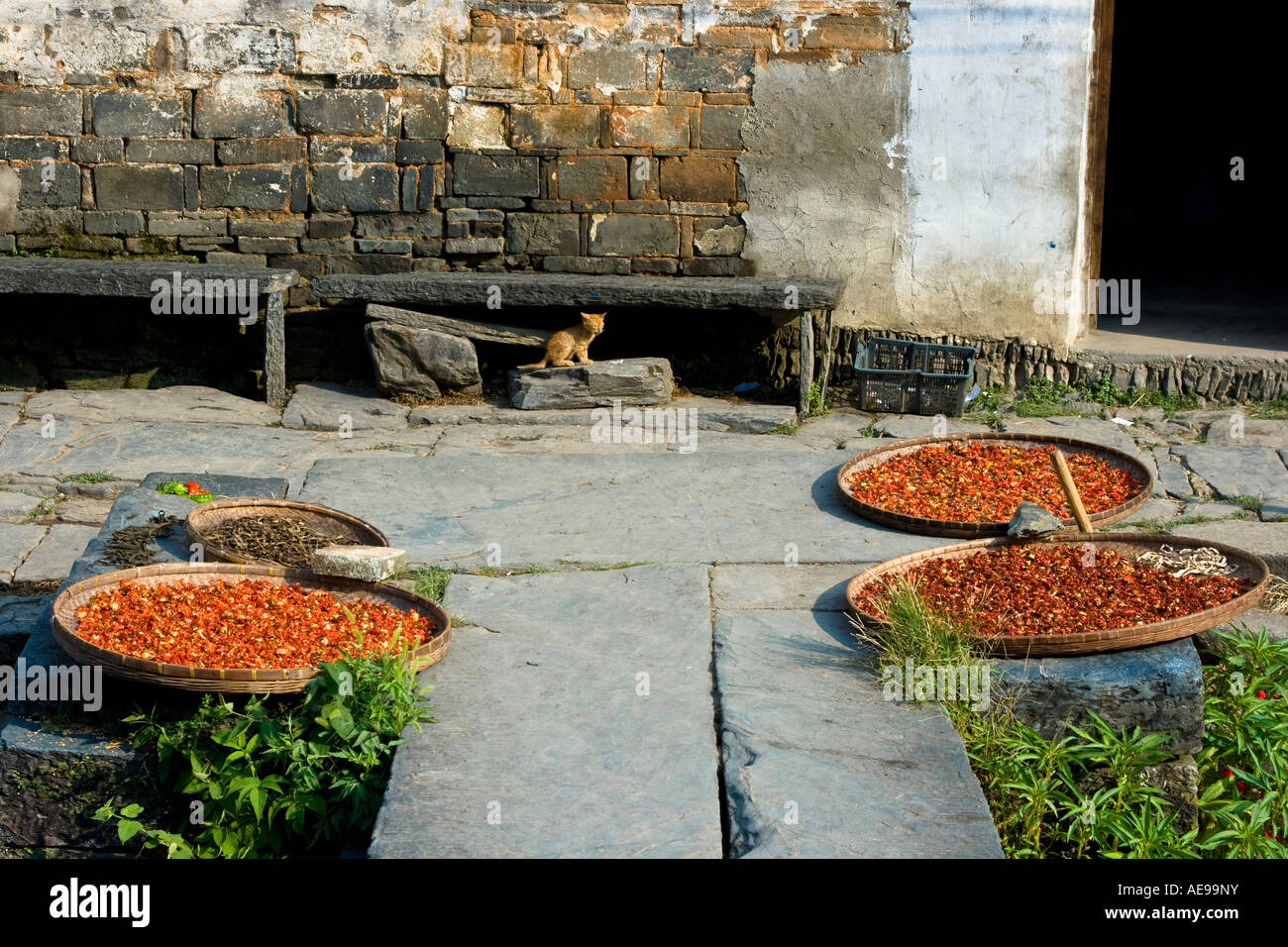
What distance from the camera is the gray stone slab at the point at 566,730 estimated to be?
3.61 metres

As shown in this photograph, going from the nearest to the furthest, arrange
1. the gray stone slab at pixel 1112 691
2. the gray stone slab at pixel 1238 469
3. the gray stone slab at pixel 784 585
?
1. the gray stone slab at pixel 1112 691
2. the gray stone slab at pixel 784 585
3. the gray stone slab at pixel 1238 469

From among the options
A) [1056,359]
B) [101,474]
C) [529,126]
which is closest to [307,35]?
[529,126]

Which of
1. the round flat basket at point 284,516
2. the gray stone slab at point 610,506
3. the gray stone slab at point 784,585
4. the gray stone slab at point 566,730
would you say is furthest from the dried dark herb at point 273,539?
the gray stone slab at point 784,585

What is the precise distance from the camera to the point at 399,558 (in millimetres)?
4996

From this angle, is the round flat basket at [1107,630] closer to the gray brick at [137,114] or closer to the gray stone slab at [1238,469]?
the gray stone slab at [1238,469]

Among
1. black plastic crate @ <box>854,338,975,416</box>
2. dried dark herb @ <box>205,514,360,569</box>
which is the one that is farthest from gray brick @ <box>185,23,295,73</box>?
black plastic crate @ <box>854,338,975,416</box>

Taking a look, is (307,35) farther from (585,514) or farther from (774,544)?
(774,544)

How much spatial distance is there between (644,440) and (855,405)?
1.52 metres

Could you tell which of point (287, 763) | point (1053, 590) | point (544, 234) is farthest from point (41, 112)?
point (1053, 590)

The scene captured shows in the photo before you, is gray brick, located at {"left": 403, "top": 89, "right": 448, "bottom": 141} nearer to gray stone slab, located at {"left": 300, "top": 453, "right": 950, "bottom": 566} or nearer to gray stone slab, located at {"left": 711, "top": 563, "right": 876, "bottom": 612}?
gray stone slab, located at {"left": 300, "top": 453, "right": 950, "bottom": 566}

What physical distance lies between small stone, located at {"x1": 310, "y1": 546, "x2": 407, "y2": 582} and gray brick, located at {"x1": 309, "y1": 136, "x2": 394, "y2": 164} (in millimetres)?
3960

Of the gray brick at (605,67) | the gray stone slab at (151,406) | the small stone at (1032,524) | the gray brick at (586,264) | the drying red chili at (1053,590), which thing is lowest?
the drying red chili at (1053,590)

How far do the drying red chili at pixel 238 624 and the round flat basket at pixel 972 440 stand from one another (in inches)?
82.1

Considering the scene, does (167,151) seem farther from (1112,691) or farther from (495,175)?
(1112,691)
